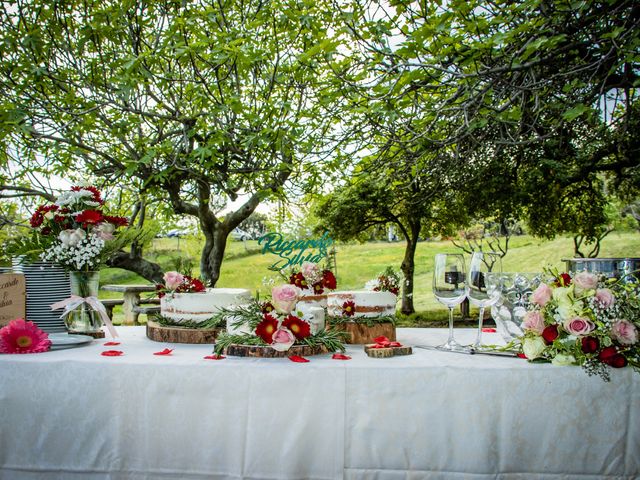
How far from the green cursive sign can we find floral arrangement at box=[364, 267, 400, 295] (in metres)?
0.22

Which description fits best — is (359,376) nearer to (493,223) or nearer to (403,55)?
(403,55)

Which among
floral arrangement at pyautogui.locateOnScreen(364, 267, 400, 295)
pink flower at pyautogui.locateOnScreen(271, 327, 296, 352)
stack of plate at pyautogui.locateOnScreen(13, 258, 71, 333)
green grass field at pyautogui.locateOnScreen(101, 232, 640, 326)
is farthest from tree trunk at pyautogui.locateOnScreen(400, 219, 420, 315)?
pink flower at pyautogui.locateOnScreen(271, 327, 296, 352)

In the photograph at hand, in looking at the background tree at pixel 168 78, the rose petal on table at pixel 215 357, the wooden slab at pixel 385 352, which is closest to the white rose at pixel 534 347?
the wooden slab at pixel 385 352

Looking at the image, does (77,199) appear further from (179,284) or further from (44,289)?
(179,284)

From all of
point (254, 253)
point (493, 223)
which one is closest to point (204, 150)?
point (493, 223)

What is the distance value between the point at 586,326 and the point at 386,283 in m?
0.64

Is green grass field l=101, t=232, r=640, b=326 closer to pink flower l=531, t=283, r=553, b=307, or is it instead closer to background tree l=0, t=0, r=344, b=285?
background tree l=0, t=0, r=344, b=285

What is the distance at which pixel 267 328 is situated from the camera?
1.24 metres

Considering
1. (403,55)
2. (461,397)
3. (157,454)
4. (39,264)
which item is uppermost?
(403,55)

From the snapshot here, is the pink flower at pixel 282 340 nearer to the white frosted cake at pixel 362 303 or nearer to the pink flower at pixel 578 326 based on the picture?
the white frosted cake at pixel 362 303

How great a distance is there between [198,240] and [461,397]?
7730 mm

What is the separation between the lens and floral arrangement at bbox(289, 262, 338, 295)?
1.63m

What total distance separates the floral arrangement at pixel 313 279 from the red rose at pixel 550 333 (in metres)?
0.67

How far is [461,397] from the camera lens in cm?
113
